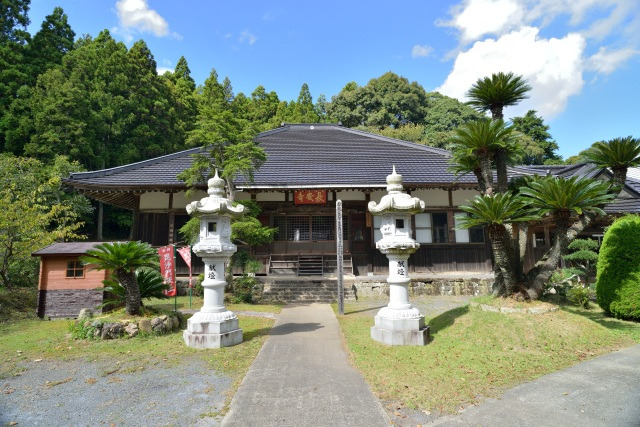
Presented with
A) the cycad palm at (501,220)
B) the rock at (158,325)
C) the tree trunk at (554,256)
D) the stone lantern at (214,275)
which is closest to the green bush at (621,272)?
the tree trunk at (554,256)

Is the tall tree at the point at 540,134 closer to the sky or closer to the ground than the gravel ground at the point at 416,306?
closer to the sky

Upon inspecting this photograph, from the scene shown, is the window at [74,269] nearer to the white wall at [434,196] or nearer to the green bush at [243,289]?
the green bush at [243,289]

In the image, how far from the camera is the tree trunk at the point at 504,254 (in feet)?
24.2

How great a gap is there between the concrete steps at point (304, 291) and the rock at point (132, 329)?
5252mm

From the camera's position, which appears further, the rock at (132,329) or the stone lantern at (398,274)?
the rock at (132,329)

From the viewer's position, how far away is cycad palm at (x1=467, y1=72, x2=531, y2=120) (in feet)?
26.3

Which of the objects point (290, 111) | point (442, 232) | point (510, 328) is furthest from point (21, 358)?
point (290, 111)

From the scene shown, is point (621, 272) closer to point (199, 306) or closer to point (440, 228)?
point (440, 228)

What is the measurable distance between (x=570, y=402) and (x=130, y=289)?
8.22 meters

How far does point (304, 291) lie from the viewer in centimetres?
1253

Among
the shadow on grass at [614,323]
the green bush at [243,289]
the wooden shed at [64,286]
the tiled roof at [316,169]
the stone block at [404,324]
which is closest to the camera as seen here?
the stone block at [404,324]

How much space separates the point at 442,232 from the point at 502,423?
11910 millimetres

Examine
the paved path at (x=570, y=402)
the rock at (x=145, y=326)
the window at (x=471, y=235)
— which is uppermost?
the window at (x=471, y=235)

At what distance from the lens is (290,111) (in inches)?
1598
